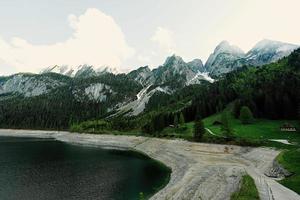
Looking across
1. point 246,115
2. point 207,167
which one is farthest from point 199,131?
point 207,167

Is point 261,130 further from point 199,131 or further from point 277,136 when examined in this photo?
point 199,131

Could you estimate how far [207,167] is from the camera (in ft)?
227

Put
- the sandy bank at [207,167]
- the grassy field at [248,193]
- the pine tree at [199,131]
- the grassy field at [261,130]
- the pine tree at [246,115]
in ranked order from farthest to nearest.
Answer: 1. the pine tree at [246,115]
2. the pine tree at [199,131]
3. the grassy field at [261,130]
4. the sandy bank at [207,167]
5. the grassy field at [248,193]

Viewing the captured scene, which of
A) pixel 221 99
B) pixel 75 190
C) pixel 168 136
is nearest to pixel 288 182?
pixel 75 190

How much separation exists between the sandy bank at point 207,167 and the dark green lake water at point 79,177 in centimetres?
499

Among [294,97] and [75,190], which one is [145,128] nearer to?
[294,97]

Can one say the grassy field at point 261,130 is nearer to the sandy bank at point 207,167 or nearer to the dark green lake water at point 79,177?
the sandy bank at point 207,167

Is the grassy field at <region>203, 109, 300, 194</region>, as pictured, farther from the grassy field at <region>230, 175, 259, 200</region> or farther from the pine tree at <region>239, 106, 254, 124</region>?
the grassy field at <region>230, 175, 259, 200</region>

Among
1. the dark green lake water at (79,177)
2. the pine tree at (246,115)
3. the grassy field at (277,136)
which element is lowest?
the dark green lake water at (79,177)

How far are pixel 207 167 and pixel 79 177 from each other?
30979mm

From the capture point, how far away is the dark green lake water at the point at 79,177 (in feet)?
176

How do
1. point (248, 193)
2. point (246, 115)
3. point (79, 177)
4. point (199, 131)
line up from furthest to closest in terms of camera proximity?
point (246, 115) → point (199, 131) → point (79, 177) → point (248, 193)

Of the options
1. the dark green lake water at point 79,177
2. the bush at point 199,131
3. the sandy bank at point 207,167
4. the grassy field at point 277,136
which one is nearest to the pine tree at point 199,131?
the bush at point 199,131

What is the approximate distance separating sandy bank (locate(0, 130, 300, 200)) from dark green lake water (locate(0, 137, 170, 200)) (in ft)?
16.4
